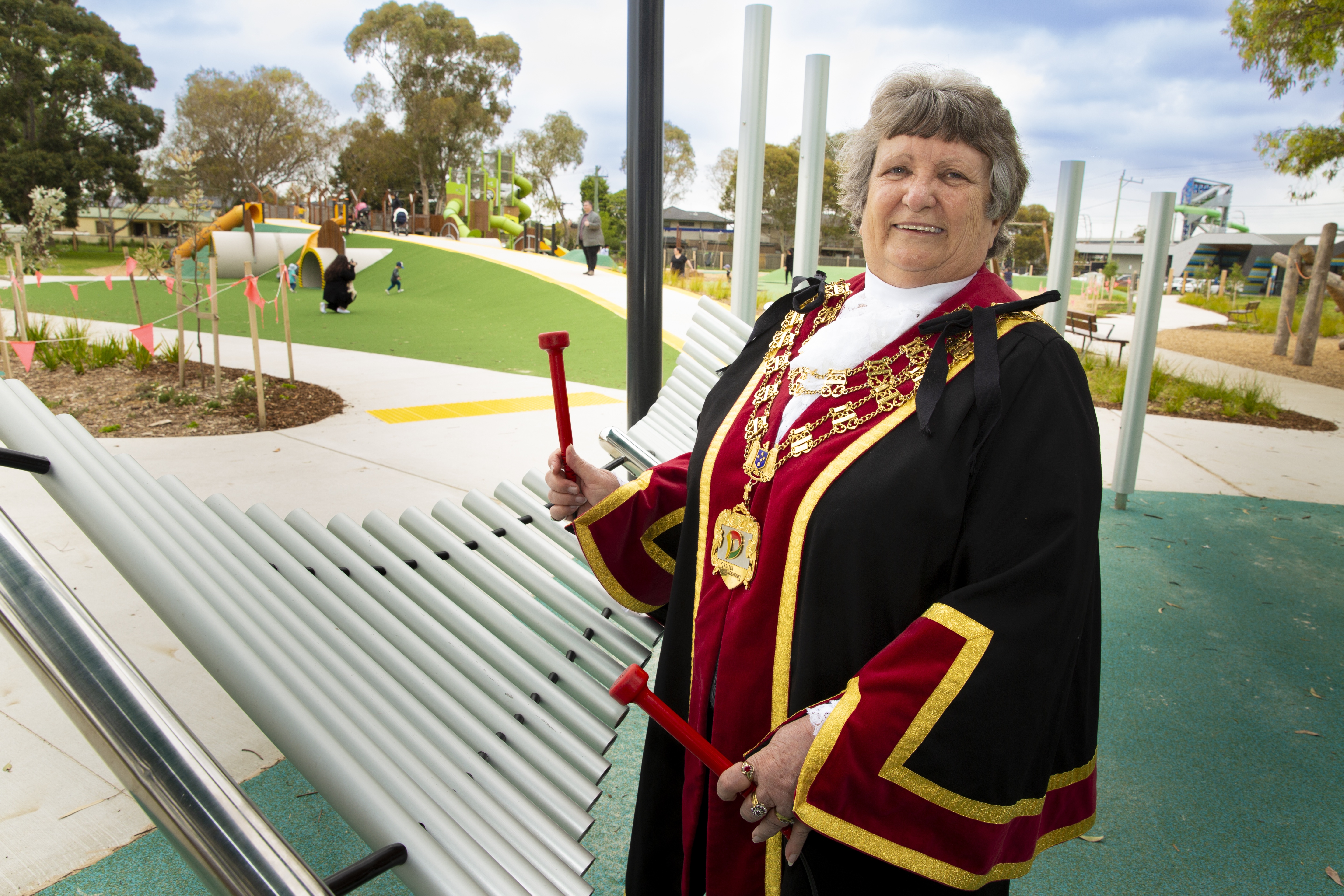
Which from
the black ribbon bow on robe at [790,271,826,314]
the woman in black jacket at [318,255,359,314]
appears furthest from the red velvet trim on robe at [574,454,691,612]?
the woman in black jacket at [318,255,359,314]

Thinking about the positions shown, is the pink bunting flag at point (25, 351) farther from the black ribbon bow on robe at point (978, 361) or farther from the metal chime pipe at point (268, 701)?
the black ribbon bow on robe at point (978, 361)

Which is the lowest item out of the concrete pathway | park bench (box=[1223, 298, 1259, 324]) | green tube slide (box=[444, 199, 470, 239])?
the concrete pathway

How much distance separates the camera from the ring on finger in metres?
1.12

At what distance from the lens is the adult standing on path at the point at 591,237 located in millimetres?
17547

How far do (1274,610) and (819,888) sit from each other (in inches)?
131

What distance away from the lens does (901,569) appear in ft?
3.60

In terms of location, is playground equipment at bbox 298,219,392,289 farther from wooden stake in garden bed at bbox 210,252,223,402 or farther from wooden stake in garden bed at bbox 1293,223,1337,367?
wooden stake in garden bed at bbox 1293,223,1337,367

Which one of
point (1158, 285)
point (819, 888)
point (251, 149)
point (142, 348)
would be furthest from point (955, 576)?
point (251, 149)

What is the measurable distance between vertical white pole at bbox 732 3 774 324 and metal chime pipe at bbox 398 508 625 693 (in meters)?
1.73

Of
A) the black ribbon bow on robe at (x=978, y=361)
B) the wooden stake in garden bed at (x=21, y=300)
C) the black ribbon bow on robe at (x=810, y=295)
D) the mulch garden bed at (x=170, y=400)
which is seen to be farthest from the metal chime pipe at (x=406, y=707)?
the wooden stake in garden bed at (x=21, y=300)

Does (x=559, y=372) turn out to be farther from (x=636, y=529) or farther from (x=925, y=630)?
(x=925, y=630)

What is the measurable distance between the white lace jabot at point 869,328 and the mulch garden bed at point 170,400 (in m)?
5.62

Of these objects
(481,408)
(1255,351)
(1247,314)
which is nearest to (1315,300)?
(1255,351)

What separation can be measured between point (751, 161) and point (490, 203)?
114 feet
